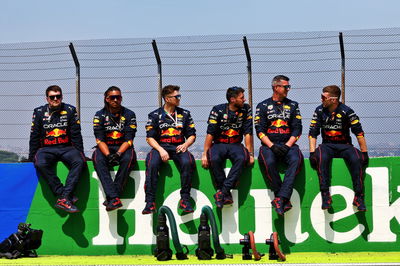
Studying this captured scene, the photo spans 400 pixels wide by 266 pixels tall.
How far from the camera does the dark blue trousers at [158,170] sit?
34.0ft

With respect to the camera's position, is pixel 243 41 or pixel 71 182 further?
pixel 243 41

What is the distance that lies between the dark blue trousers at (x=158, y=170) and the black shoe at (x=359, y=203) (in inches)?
85.7

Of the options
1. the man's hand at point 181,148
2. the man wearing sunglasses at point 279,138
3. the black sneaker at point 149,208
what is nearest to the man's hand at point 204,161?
the man's hand at point 181,148

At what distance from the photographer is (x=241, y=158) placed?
10344 millimetres

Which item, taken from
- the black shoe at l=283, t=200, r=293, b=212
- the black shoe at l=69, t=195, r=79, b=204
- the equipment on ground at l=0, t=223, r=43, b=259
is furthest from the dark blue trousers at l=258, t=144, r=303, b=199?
the equipment on ground at l=0, t=223, r=43, b=259

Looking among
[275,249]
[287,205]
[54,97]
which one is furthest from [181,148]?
[275,249]

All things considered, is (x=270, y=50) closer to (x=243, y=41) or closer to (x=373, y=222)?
(x=243, y=41)

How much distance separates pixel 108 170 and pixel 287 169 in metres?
2.38

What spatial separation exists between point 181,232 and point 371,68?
386 centimetres

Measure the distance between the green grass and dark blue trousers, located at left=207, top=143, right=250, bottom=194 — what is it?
3.13 feet

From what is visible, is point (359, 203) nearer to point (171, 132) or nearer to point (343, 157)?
point (343, 157)

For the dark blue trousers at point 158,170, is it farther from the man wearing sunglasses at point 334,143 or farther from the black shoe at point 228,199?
the man wearing sunglasses at point 334,143

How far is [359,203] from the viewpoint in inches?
408

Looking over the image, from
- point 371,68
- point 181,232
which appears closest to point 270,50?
point 371,68
